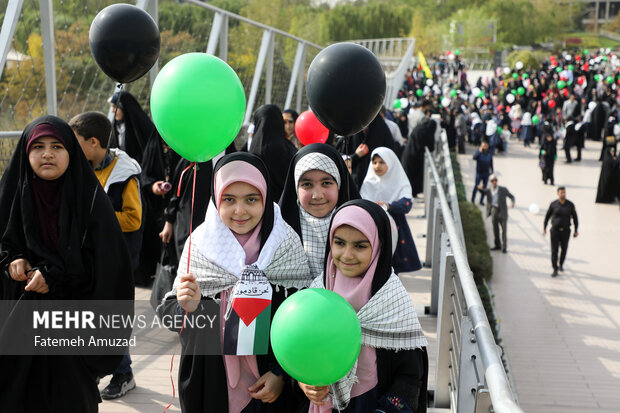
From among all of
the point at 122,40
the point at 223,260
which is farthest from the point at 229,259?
the point at 122,40

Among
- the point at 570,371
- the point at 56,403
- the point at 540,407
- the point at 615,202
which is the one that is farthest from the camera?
the point at 615,202

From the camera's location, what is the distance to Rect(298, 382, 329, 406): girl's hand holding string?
8.00 ft

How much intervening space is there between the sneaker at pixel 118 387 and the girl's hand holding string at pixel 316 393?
6.28 feet

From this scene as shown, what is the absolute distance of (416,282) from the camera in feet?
23.0

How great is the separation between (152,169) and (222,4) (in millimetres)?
9748

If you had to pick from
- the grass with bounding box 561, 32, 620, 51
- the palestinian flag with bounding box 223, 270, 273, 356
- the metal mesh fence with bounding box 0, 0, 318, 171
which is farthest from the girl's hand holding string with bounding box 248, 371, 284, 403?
the grass with bounding box 561, 32, 620, 51

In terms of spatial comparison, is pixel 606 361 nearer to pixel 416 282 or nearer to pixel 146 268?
pixel 416 282

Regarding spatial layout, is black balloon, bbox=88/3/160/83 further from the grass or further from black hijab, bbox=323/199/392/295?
the grass

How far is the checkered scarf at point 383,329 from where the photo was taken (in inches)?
97.7

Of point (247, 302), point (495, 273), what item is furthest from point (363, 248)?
point (495, 273)

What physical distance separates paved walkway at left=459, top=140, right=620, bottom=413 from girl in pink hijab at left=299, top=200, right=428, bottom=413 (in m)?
6.68

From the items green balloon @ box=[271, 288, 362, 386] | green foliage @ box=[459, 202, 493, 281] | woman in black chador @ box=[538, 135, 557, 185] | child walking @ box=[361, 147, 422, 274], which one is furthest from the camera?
woman in black chador @ box=[538, 135, 557, 185]

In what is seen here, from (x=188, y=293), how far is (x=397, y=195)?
3488 mm

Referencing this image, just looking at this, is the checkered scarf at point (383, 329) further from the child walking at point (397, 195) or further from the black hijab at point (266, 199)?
the child walking at point (397, 195)
